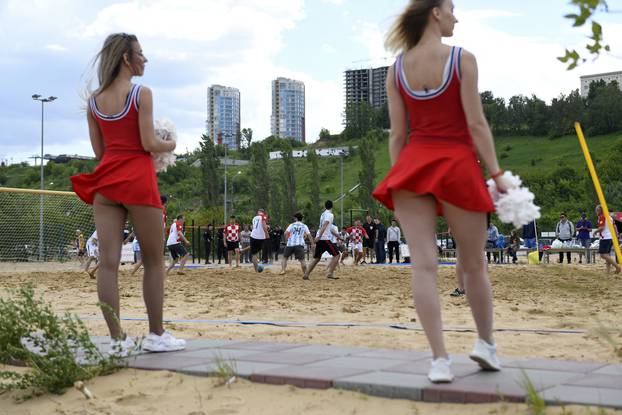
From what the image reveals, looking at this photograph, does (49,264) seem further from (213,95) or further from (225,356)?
(213,95)

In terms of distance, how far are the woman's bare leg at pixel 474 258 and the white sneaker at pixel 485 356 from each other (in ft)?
0.10

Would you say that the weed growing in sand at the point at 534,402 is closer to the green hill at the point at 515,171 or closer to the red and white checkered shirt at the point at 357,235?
the red and white checkered shirt at the point at 357,235

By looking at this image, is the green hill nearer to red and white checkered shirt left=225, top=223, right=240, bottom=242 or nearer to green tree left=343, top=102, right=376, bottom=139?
green tree left=343, top=102, right=376, bottom=139

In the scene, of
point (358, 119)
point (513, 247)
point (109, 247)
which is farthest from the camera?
point (358, 119)

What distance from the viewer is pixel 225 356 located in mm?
4832

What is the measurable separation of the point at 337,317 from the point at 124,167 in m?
3.75

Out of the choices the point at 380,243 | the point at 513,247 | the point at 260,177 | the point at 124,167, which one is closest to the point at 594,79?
the point at 260,177

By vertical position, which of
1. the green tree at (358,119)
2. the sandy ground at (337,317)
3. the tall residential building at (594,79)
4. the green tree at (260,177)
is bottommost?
the sandy ground at (337,317)

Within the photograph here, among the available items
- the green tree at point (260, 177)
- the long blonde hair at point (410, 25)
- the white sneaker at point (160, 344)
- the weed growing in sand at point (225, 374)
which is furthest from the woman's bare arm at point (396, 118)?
the green tree at point (260, 177)

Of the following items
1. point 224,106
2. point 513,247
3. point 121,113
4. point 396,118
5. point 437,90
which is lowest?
point 513,247

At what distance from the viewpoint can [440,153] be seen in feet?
12.4

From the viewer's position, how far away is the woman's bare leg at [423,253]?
380cm

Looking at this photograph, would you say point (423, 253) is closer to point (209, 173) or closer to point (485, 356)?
point (485, 356)

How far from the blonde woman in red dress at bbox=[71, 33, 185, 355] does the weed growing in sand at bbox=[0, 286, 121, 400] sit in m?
0.29
